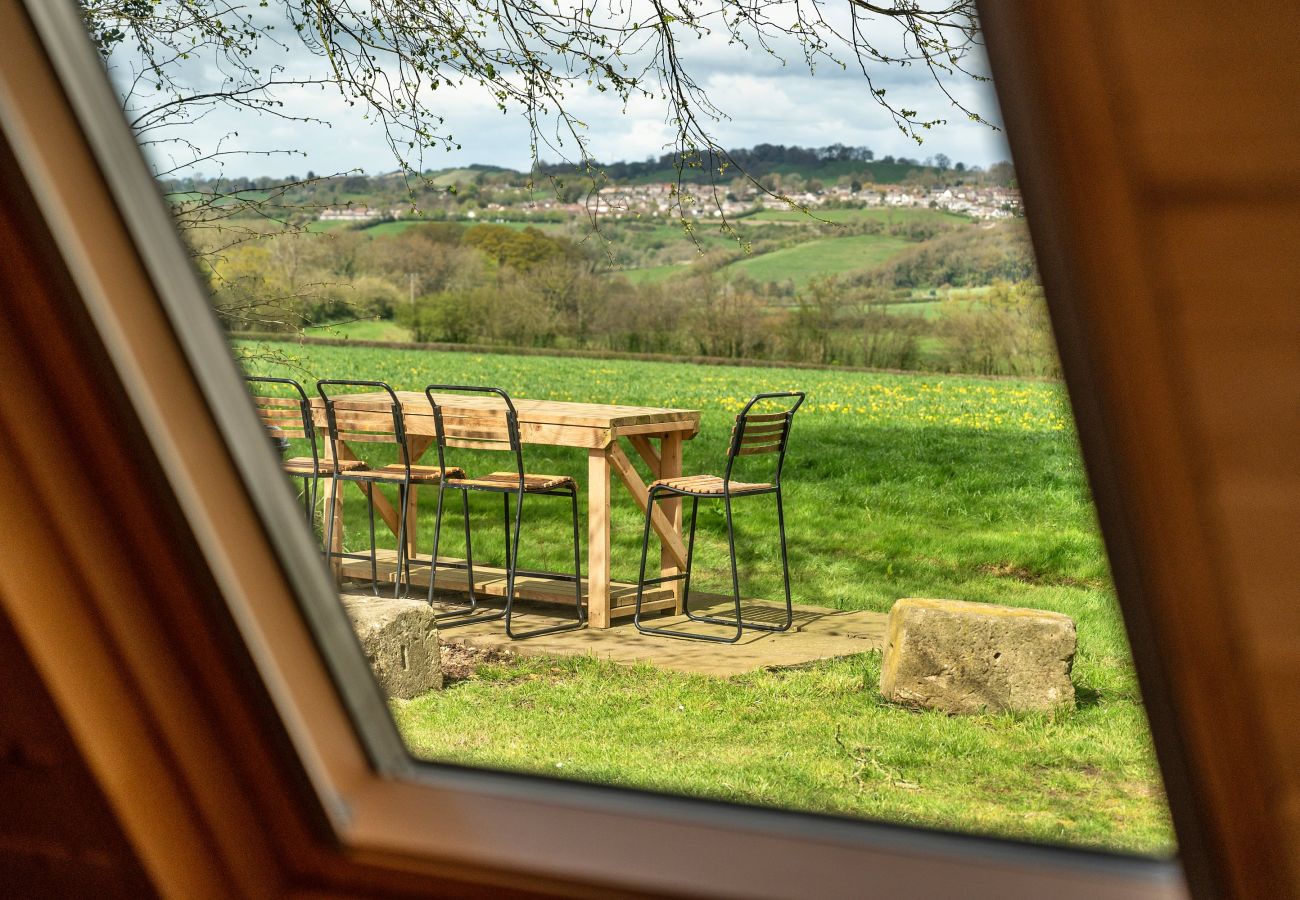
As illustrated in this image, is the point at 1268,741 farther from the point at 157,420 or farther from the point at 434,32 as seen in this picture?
the point at 434,32

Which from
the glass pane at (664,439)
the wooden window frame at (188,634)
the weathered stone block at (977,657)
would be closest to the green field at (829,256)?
the glass pane at (664,439)

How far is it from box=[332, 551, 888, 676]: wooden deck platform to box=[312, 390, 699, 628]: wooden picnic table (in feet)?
0.21

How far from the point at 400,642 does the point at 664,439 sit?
3.34 ft

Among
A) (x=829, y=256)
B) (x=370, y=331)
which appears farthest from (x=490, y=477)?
(x=829, y=256)

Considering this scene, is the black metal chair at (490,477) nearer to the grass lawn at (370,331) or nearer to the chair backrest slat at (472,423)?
the chair backrest slat at (472,423)

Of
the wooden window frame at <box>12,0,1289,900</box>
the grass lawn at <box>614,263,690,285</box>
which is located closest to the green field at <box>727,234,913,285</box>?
the grass lawn at <box>614,263,690,285</box>

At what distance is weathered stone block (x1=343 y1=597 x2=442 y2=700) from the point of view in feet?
8.66

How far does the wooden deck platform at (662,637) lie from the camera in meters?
3.11

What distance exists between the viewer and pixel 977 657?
2.64 meters

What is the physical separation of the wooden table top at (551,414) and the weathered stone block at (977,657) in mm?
884

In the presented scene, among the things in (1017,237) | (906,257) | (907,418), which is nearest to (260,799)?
(1017,237)

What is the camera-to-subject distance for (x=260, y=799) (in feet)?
2.86

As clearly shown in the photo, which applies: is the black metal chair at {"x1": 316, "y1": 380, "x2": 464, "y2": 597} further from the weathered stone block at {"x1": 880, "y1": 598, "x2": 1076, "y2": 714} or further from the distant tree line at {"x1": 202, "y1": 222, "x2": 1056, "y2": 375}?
the weathered stone block at {"x1": 880, "y1": 598, "x2": 1076, "y2": 714}

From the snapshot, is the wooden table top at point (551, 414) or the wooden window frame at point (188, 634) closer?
the wooden window frame at point (188, 634)
